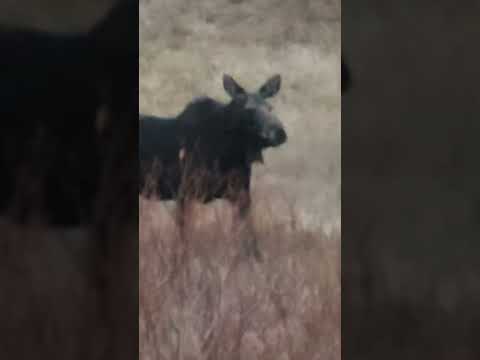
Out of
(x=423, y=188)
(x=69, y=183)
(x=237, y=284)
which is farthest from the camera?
(x=237, y=284)

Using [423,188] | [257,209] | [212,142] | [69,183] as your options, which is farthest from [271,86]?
[69,183]

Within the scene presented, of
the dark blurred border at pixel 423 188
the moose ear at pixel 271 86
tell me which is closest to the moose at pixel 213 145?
the moose ear at pixel 271 86

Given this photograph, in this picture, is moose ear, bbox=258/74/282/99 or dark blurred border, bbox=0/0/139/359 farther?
moose ear, bbox=258/74/282/99

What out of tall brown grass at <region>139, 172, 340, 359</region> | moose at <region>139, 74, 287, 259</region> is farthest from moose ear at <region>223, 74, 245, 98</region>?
tall brown grass at <region>139, 172, 340, 359</region>

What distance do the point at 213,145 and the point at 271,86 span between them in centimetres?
25

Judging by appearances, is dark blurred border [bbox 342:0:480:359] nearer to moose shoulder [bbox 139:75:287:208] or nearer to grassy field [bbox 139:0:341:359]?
grassy field [bbox 139:0:341:359]

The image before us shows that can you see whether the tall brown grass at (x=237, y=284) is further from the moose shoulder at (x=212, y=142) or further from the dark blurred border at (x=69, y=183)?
the dark blurred border at (x=69, y=183)

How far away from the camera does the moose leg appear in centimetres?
197

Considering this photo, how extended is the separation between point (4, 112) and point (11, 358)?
0.51 m

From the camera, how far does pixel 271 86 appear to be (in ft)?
6.52

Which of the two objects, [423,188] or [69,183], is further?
[423,188]

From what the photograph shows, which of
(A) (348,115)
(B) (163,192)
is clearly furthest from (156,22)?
(A) (348,115)

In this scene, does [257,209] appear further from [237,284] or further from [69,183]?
[69,183]

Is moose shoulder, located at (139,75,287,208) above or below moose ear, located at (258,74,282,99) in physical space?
below
